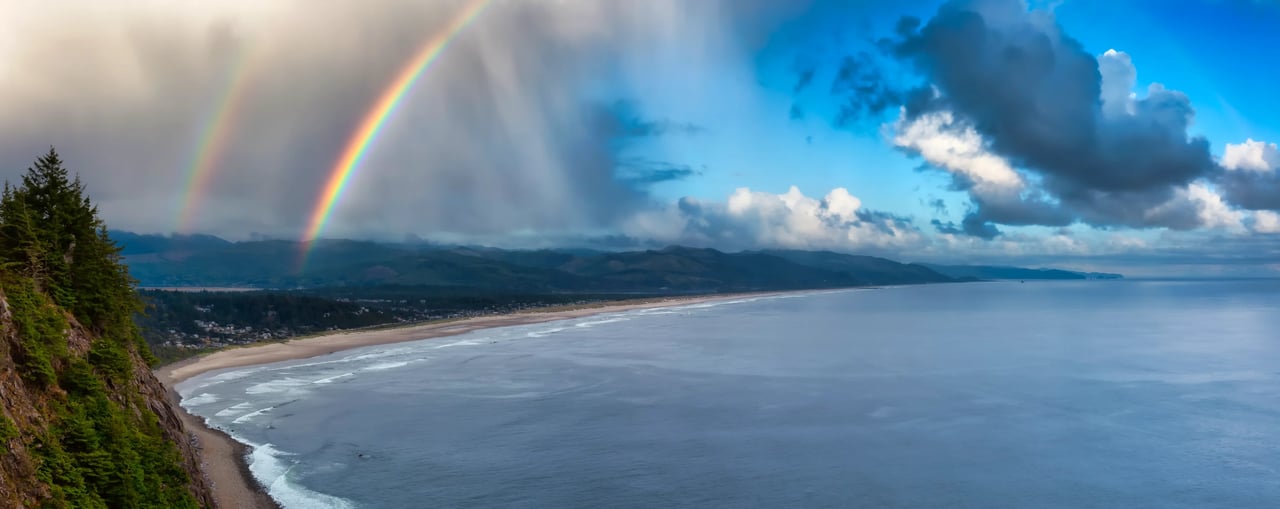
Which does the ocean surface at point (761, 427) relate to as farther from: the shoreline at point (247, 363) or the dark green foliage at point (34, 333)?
the dark green foliage at point (34, 333)

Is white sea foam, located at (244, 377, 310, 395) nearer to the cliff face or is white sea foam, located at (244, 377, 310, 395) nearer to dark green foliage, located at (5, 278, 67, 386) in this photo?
the cliff face

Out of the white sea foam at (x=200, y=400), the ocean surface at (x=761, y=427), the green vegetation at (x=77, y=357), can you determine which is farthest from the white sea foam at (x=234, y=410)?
the green vegetation at (x=77, y=357)

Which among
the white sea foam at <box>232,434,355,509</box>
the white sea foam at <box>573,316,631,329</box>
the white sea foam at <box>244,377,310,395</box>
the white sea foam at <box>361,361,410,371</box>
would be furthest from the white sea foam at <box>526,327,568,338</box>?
the white sea foam at <box>232,434,355,509</box>

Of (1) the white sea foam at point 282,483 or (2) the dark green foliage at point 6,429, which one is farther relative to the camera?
(1) the white sea foam at point 282,483

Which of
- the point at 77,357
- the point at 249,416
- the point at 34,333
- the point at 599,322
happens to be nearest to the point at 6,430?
the point at 34,333

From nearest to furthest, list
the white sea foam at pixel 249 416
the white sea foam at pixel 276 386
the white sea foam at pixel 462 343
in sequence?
the white sea foam at pixel 249 416
the white sea foam at pixel 276 386
the white sea foam at pixel 462 343
